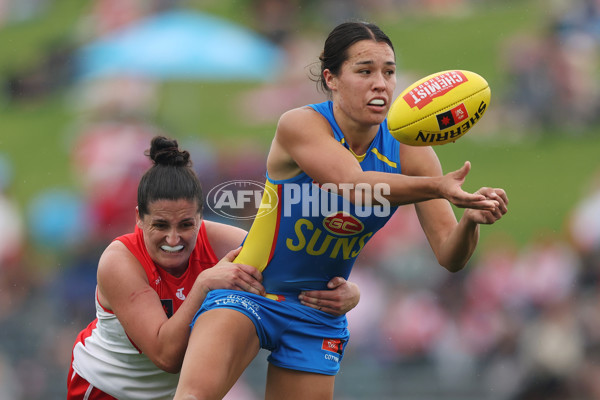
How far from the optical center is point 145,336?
153 inches

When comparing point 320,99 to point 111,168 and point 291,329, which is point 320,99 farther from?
point 291,329

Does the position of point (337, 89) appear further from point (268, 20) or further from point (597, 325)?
point (268, 20)

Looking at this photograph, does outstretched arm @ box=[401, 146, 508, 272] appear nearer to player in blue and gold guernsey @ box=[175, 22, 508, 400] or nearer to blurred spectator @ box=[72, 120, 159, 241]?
player in blue and gold guernsey @ box=[175, 22, 508, 400]

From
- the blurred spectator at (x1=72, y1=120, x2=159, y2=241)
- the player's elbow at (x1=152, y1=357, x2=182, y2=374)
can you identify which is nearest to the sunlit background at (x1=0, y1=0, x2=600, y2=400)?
the blurred spectator at (x1=72, y1=120, x2=159, y2=241)

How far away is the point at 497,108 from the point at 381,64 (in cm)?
872

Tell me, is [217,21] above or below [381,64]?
above

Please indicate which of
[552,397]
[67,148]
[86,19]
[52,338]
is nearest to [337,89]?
[552,397]

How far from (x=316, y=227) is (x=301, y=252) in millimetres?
141

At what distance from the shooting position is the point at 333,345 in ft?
13.7

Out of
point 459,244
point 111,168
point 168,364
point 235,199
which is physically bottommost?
point 168,364

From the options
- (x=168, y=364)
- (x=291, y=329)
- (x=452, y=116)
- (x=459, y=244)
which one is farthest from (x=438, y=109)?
(x=168, y=364)

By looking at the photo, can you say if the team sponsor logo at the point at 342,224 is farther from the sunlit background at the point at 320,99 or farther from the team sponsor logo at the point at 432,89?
the sunlit background at the point at 320,99

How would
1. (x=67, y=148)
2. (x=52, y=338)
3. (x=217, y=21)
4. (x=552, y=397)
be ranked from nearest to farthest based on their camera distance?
(x=552, y=397) → (x=52, y=338) → (x=217, y=21) → (x=67, y=148)

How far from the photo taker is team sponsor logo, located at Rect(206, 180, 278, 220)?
26.4 ft
